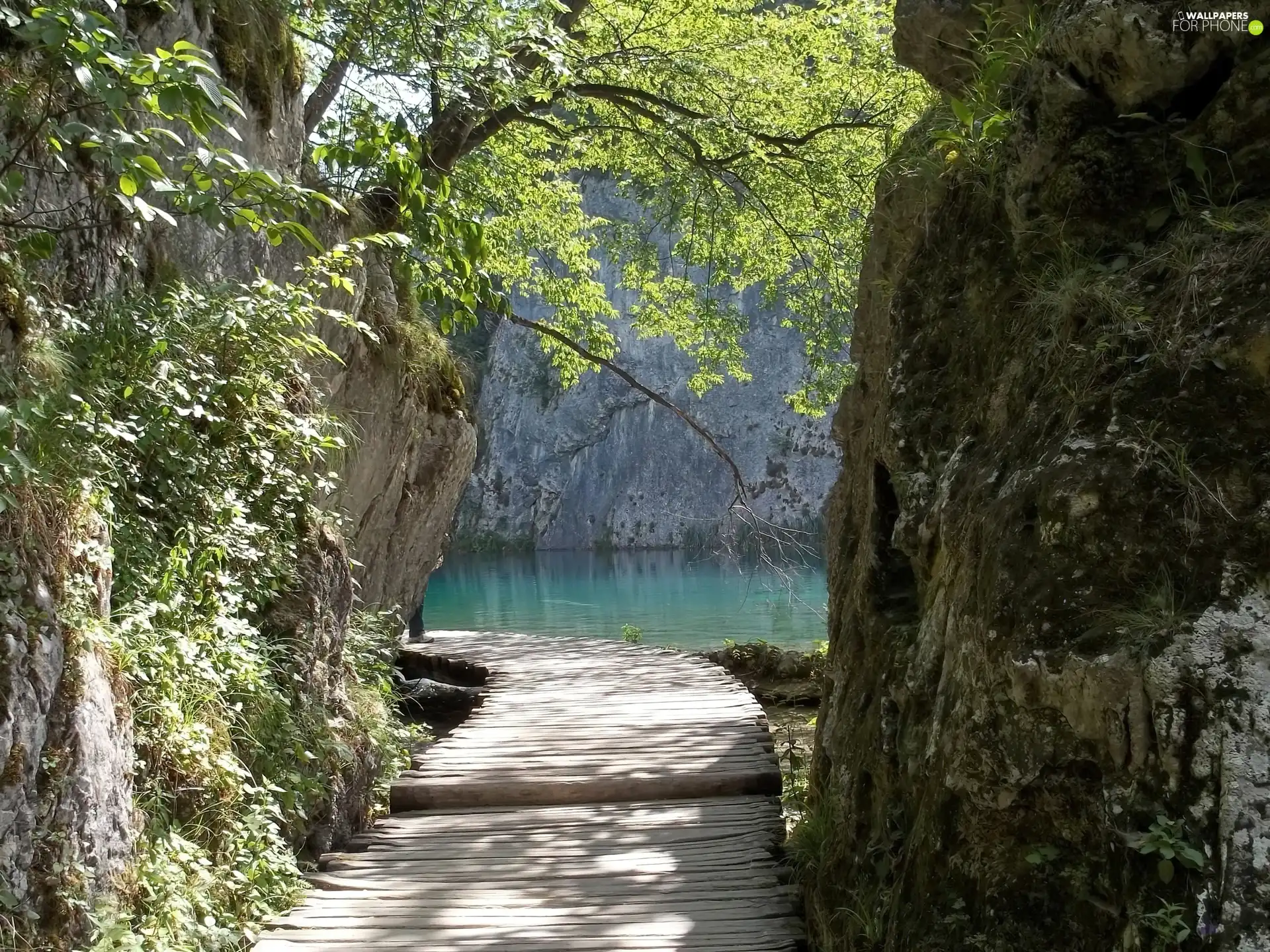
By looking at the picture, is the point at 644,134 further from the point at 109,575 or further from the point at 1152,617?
the point at 1152,617

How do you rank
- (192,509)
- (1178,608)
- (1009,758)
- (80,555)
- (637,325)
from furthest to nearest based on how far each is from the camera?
(637,325), (192,509), (80,555), (1009,758), (1178,608)

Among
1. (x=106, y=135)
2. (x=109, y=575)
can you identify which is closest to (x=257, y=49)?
(x=106, y=135)

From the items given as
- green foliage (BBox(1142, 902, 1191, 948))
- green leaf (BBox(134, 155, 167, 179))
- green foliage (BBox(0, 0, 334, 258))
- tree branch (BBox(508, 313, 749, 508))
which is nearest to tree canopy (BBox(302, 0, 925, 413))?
tree branch (BBox(508, 313, 749, 508))

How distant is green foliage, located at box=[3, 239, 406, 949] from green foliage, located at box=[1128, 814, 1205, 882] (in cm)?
265

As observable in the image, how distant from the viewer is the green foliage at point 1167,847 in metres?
2.02

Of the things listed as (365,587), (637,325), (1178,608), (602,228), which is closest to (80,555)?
(1178,608)

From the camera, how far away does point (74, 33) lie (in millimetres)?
2680

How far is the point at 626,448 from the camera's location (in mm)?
50281

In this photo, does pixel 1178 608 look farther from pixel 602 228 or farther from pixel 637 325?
pixel 602 228

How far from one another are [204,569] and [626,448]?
46123 mm

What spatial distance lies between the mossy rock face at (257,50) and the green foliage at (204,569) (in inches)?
60.2

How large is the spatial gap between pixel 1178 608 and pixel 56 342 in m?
3.74

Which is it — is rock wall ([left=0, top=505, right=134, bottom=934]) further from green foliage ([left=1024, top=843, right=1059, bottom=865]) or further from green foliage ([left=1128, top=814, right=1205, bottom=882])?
green foliage ([left=1128, top=814, right=1205, bottom=882])

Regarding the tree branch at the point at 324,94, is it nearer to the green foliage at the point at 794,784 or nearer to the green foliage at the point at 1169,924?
the green foliage at the point at 794,784
